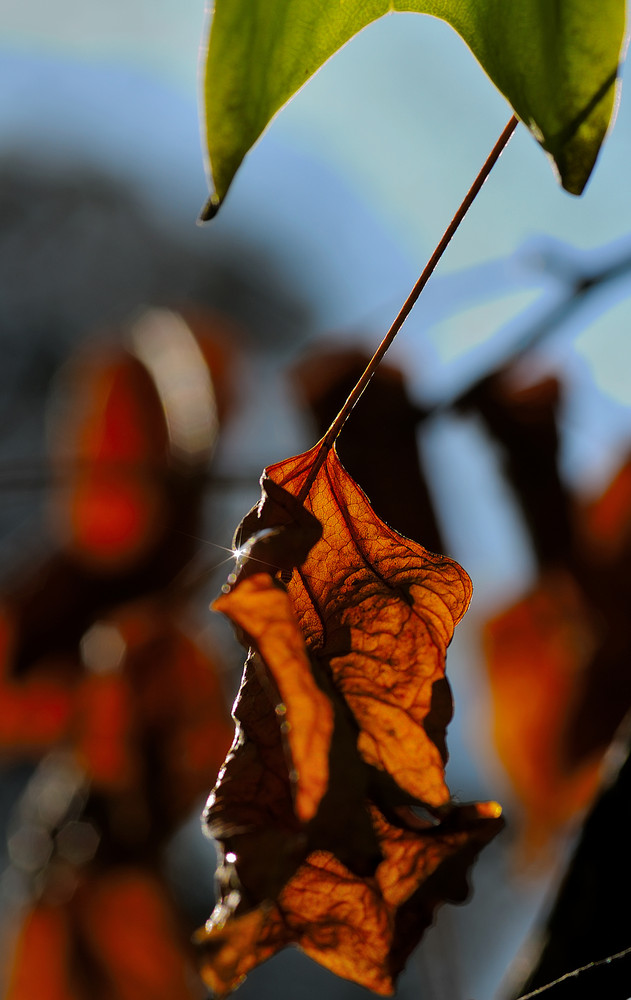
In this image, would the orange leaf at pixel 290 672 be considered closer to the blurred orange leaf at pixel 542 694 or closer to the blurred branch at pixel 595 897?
the blurred branch at pixel 595 897

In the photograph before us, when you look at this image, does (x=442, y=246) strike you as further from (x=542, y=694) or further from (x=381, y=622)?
(x=542, y=694)

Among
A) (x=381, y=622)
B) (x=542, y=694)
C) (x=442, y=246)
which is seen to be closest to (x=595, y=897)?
(x=381, y=622)

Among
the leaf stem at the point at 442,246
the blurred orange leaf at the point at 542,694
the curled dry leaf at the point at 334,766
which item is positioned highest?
the leaf stem at the point at 442,246

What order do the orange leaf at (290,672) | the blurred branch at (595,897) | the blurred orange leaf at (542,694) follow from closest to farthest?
the orange leaf at (290,672)
the blurred branch at (595,897)
the blurred orange leaf at (542,694)

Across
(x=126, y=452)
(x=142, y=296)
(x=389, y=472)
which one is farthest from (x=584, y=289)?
(x=142, y=296)

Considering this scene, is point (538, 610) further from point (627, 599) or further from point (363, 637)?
point (363, 637)

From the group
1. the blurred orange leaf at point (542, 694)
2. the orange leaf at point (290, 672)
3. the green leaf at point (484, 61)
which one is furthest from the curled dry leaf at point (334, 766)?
the blurred orange leaf at point (542, 694)

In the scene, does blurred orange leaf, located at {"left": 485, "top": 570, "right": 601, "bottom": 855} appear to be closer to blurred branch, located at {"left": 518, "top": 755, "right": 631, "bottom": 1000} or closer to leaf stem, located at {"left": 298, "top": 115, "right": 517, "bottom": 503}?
blurred branch, located at {"left": 518, "top": 755, "right": 631, "bottom": 1000}
